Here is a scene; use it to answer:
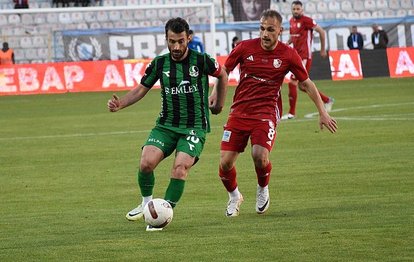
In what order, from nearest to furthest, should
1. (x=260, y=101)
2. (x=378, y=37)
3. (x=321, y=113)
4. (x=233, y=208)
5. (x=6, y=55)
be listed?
(x=321, y=113) → (x=233, y=208) → (x=260, y=101) → (x=6, y=55) → (x=378, y=37)

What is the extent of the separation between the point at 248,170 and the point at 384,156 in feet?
6.85

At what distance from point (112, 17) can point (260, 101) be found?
31.1 m

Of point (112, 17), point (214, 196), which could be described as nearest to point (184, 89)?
point (214, 196)

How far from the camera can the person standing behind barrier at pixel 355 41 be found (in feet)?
134

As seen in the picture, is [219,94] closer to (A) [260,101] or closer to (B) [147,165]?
(A) [260,101]

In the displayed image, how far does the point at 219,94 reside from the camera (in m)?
10.9

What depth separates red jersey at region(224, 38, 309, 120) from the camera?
445 inches

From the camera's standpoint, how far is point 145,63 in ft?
118

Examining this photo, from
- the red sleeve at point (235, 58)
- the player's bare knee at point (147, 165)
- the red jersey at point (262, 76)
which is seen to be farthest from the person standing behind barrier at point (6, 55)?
the player's bare knee at point (147, 165)

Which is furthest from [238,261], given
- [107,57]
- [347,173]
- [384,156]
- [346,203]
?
[107,57]

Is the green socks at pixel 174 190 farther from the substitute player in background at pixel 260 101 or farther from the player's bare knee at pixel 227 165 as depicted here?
the player's bare knee at pixel 227 165

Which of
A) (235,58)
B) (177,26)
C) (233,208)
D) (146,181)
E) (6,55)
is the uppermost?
(177,26)

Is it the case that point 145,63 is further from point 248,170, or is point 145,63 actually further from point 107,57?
point 248,170

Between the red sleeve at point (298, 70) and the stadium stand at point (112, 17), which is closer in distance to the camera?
the red sleeve at point (298, 70)
